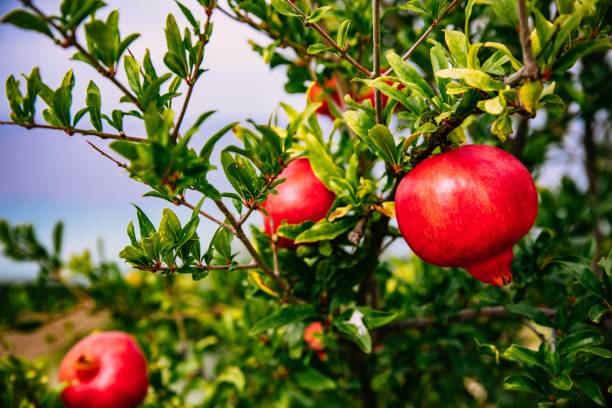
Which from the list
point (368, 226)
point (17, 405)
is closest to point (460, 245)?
point (368, 226)

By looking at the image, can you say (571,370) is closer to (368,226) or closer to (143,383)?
(368,226)

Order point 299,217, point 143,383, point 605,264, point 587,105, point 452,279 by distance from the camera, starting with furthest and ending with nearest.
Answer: point 587,105, point 143,383, point 452,279, point 299,217, point 605,264

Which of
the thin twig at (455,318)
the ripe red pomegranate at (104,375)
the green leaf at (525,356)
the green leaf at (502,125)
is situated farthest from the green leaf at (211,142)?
Result: the ripe red pomegranate at (104,375)

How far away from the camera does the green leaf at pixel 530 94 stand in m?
0.57

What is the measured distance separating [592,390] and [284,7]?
0.87 metres

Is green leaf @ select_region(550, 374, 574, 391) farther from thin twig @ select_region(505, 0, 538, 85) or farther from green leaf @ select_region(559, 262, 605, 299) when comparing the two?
thin twig @ select_region(505, 0, 538, 85)

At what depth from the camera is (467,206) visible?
0.63 metres

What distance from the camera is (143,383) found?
132 cm

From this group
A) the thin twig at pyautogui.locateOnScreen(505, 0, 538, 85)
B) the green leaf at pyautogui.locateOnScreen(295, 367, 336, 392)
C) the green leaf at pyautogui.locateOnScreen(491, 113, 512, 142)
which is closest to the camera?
the thin twig at pyautogui.locateOnScreen(505, 0, 538, 85)

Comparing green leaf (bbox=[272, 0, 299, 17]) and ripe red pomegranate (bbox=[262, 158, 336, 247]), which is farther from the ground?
green leaf (bbox=[272, 0, 299, 17])

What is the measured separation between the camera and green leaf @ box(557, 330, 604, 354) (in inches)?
31.3

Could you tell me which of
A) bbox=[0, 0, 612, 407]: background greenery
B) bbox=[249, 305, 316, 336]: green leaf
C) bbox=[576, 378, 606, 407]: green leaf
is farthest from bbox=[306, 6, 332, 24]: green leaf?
bbox=[576, 378, 606, 407]: green leaf

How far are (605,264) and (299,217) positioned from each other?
58 cm

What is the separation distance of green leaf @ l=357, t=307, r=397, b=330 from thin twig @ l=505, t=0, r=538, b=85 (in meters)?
0.51
